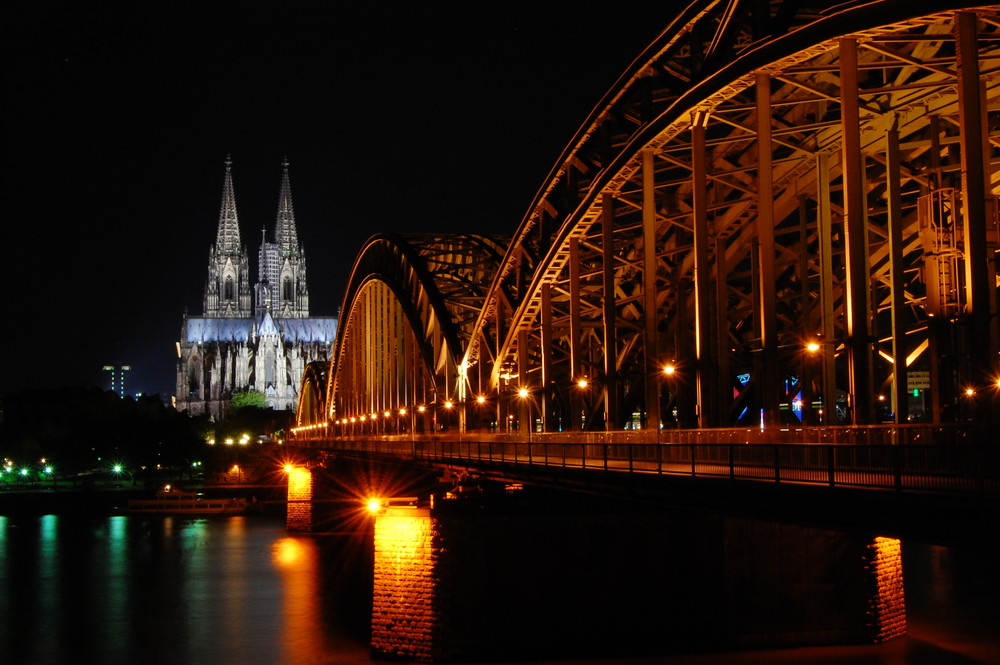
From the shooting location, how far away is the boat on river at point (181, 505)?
109 meters

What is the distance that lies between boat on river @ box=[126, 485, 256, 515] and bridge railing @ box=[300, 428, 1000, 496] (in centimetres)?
8101

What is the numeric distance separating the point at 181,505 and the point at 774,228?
8434 cm

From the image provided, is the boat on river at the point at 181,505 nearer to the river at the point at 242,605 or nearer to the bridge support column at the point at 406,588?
the river at the point at 242,605

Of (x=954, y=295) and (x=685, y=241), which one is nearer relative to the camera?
(x=954, y=295)

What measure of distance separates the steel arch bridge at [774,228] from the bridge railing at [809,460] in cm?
288

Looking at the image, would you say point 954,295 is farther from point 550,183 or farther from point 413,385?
point 413,385

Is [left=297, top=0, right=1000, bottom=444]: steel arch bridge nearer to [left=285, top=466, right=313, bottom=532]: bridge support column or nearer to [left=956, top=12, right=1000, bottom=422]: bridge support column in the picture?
[left=956, top=12, right=1000, bottom=422]: bridge support column

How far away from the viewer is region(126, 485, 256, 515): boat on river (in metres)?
109

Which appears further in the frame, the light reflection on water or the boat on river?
the boat on river

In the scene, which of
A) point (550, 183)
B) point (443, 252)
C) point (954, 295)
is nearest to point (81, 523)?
point (443, 252)

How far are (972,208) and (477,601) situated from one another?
16850 mm

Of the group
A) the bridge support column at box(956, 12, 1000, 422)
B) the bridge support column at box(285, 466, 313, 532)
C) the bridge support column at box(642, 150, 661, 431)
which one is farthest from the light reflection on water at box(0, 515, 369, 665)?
the bridge support column at box(956, 12, 1000, 422)

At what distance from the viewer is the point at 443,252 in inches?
2810

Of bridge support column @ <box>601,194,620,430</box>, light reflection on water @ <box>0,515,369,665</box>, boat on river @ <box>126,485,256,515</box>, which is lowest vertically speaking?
light reflection on water @ <box>0,515,369,665</box>
